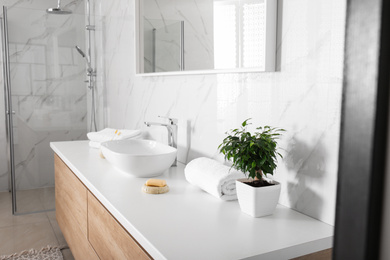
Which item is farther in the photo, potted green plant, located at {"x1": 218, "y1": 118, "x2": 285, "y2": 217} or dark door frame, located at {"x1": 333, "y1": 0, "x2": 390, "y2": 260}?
potted green plant, located at {"x1": 218, "y1": 118, "x2": 285, "y2": 217}

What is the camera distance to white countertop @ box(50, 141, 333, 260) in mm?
1050

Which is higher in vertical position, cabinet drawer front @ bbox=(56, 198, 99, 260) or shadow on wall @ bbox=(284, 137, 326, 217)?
shadow on wall @ bbox=(284, 137, 326, 217)

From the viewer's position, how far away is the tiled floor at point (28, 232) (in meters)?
2.74

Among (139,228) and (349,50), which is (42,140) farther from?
(349,50)

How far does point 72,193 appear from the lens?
218cm

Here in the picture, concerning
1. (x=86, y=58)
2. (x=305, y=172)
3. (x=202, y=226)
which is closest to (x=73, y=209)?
(x=202, y=226)

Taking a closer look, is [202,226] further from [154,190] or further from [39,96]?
[39,96]

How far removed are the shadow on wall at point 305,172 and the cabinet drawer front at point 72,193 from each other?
98 centimetres

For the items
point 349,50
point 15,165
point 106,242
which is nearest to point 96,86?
point 15,165

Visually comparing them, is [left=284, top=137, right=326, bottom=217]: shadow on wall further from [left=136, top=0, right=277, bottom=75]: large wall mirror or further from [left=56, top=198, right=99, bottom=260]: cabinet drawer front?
[left=56, top=198, right=99, bottom=260]: cabinet drawer front

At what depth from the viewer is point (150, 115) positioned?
257 cm

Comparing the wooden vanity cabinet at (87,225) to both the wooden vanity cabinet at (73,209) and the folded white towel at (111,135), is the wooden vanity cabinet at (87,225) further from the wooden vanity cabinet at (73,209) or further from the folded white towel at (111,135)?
the folded white towel at (111,135)

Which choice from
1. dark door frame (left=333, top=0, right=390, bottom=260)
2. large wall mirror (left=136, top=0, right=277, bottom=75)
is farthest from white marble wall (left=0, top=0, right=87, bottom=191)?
dark door frame (left=333, top=0, right=390, bottom=260)

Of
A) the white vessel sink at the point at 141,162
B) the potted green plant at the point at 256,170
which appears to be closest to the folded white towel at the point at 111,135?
the white vessel sink at the point at 141,162
